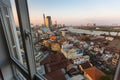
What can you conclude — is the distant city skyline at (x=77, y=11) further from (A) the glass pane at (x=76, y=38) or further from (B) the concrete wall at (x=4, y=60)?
(B) the concrete wall at (x=4, y=60)

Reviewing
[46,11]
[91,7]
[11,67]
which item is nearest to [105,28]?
[91,7]

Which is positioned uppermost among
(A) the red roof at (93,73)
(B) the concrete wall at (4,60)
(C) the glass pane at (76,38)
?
(C) the glass pane at (76,38)

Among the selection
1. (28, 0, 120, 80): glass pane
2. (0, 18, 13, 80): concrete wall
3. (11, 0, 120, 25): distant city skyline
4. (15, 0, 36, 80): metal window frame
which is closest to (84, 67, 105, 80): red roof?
(28, 0, 120, 80): glass pane

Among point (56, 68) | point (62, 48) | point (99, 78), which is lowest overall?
point (56, 68)

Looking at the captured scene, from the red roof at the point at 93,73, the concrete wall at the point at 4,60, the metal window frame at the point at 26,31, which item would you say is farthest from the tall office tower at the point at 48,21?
the concrete wall at the point at 4,60

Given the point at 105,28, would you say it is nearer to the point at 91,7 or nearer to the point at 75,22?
the point at 91,7

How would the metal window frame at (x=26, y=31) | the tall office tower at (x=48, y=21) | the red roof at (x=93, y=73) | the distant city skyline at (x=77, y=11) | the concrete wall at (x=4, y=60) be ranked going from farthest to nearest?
1. the concrete wall at (x=4, y=60)
2. the tall office tower at (x=48, y=21)
3. the metal window frame at (x=26, y=31)
4. the red roof at (x=93, y=73)
5. the distant city skyline at (x=77, y=11)

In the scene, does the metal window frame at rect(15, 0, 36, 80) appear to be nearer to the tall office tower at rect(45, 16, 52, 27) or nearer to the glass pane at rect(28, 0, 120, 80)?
the glass pane at rect(28, 0, 120, 80)

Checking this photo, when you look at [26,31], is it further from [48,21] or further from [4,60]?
[4,60]
